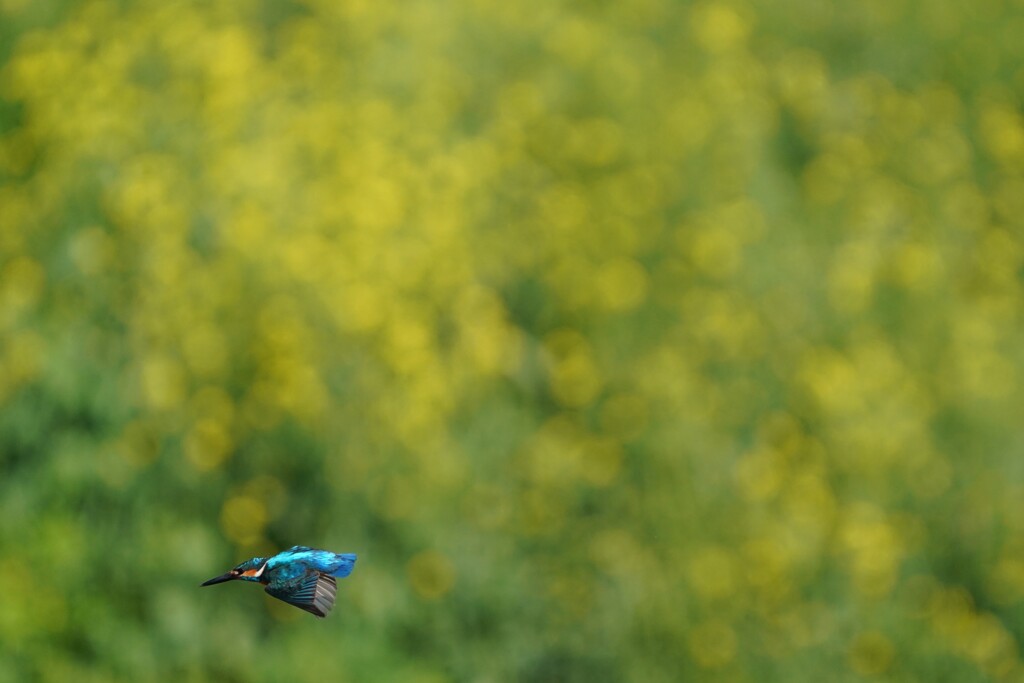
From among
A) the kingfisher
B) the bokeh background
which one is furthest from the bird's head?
the bokeh background

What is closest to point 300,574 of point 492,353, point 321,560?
point 321,560

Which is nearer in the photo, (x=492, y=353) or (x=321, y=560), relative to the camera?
(x=321, y=560)

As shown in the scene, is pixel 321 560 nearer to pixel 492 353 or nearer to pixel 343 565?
pixel 343 565

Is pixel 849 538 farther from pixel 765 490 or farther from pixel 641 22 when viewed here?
pixel 641 22

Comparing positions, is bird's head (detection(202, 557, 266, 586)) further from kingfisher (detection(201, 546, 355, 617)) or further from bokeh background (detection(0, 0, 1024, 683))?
bokeh background (detection(0, 0, 1024, 683))

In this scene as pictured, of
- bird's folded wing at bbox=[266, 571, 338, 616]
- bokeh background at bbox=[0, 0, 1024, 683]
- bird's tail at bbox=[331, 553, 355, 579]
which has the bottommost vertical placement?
bird's folded wing at bbox=[266, 571, 338, 616]

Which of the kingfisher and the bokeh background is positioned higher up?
the bokeh background

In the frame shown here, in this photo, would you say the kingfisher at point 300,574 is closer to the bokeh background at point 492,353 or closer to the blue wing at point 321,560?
the blue wing at point 321,560

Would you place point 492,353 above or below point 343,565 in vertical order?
above

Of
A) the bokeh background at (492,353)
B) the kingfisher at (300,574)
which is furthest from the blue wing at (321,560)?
the bokeh background at (492,353)
